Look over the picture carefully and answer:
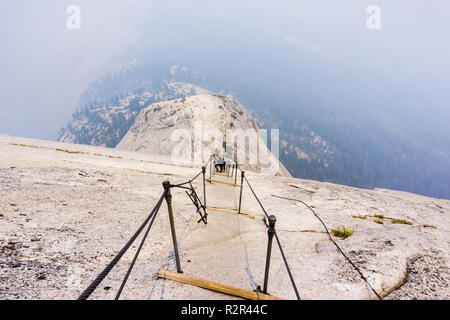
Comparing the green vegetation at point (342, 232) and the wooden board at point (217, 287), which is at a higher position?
the wooden board at point (217, 287)

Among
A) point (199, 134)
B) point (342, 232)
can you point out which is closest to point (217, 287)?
point (342, 232)

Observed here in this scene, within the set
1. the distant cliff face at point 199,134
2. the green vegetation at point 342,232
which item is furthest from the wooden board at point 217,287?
the distant cliff face at point 199,134

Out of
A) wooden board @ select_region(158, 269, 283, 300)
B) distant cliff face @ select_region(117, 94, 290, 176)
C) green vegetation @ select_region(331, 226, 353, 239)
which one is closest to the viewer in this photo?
wooden board @ select_region(158, 269, 283, 300)

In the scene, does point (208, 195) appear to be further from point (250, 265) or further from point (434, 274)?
point (434, 274)

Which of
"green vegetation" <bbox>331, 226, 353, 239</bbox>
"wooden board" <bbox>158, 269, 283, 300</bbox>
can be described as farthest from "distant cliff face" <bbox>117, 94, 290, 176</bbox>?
"wooden board" <bbox>158, 269, 283, 300</bbox>

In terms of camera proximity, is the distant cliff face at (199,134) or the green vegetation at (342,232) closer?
the green vegetation at (342,232)

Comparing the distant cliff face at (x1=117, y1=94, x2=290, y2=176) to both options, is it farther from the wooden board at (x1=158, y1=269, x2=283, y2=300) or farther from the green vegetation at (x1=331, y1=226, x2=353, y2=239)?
the wooden board at (x1=158, y1=269, x2=283, y2=300)

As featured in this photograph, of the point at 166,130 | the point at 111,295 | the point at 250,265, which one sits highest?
the point at 166,130

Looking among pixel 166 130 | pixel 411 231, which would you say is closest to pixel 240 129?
pixel 166 130

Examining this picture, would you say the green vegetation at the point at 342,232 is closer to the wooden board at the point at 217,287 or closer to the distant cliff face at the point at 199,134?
the wooden board at the point at 217,287
